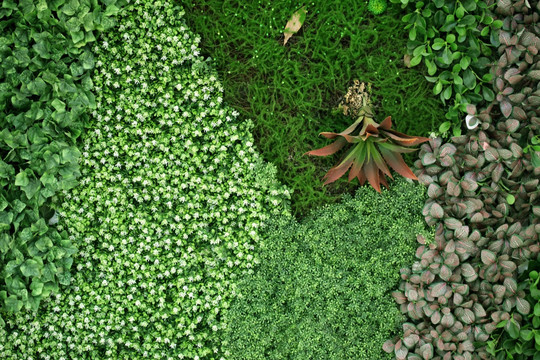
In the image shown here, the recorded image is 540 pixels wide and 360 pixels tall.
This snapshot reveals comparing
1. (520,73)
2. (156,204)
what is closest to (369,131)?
(520,73)

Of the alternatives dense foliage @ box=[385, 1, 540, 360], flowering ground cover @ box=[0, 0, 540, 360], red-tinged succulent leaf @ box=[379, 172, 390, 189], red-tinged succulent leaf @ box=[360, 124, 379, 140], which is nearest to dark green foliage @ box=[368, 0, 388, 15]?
flowering ground cover @ box=[0, 0, 540, 360]

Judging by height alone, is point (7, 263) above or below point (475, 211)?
below

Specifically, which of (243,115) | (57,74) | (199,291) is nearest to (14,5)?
(57,74)

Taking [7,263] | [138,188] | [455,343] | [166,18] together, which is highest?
[166,18]

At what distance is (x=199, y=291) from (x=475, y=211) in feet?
6.12

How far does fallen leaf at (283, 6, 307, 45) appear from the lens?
3.16m

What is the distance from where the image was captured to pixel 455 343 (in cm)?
301

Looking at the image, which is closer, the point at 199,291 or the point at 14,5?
the point at 14,5

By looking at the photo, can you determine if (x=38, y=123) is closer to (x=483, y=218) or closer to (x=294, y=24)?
(x=294, y=24)

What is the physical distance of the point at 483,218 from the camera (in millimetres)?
2988

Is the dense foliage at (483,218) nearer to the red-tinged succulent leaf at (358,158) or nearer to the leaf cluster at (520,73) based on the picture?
the leaf cluster at (520,73)

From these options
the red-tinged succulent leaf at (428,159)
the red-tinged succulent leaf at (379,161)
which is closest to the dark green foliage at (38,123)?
the red-tinged succulent leaf at (379,161)

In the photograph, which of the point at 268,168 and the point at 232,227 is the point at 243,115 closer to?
the point at 268,168

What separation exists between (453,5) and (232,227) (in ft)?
6.59
